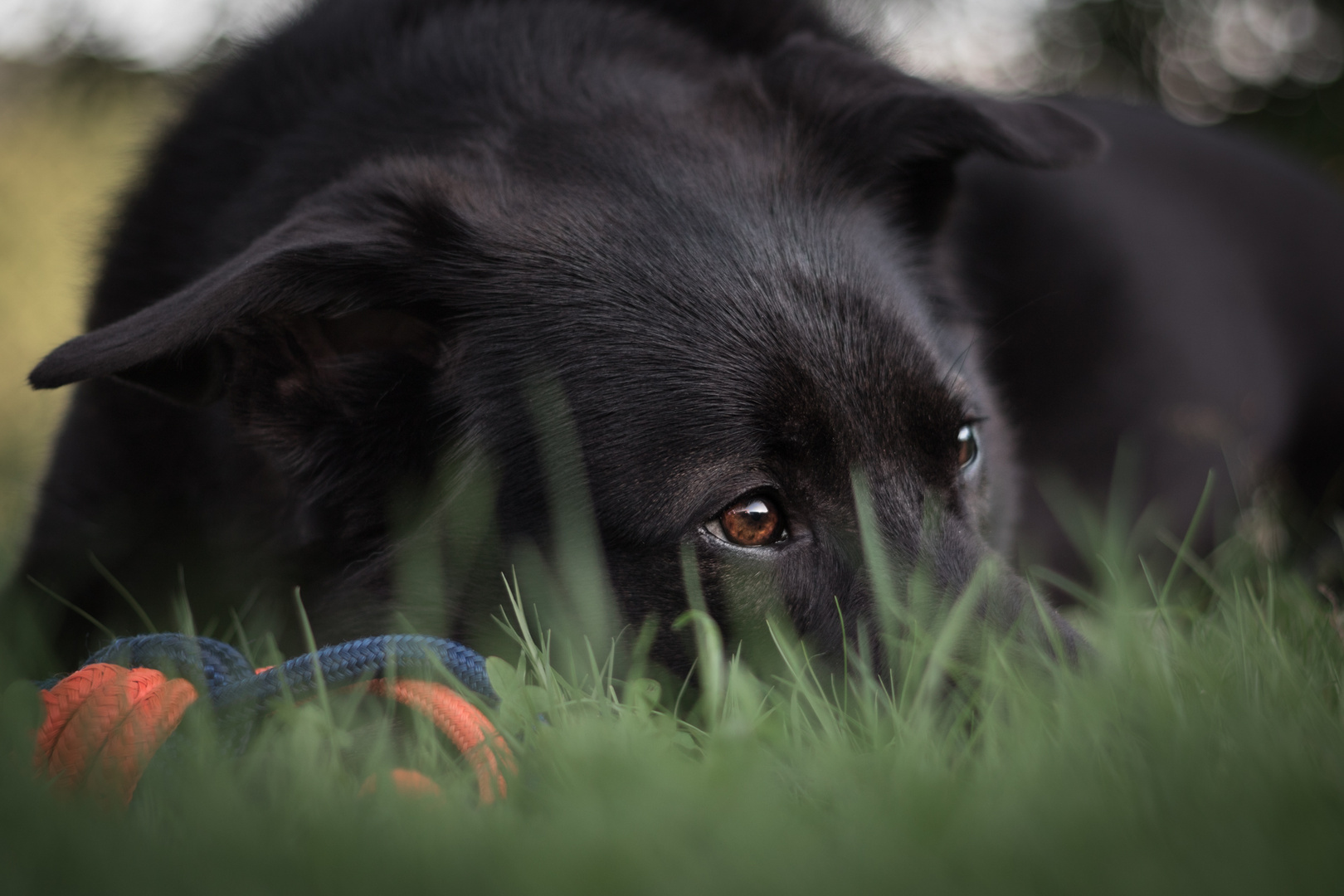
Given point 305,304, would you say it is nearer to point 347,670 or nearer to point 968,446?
point 347,670

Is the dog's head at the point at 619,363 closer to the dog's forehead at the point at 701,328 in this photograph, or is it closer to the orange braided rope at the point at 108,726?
the dog's forehead at the point at 701,328

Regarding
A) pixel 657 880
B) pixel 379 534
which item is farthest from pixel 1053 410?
pixel 657 880

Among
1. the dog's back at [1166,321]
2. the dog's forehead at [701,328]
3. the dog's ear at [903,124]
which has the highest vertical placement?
the dog's ear at [903,124]

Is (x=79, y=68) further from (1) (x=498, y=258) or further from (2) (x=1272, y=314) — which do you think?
(2) (x=1272, y=314)

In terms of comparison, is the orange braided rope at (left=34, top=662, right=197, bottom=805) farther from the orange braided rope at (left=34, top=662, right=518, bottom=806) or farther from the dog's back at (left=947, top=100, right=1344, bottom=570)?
the dog's back at (left=947, top=100, right=1344, bottom=570)

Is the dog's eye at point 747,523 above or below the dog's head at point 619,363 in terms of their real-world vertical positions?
below

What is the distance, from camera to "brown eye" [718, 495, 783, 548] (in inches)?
58.9

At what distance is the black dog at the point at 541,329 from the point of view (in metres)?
1.49

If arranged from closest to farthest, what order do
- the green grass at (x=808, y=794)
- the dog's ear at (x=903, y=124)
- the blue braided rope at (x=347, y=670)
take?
the green grass at (x=808, y=794), the blue braided rope at (x=347, y=670), the dog's ear at (x=903, y=124)

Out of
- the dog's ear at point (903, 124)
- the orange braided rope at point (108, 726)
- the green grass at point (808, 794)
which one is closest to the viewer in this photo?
the green grass at point (808, 794)

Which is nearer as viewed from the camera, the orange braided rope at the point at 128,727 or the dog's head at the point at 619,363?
the orange braided rope at the point at 128,727

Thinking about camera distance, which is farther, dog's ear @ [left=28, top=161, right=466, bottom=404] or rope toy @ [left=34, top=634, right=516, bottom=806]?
dog's ear @ [left=28, top=161, right=466, bottom=404]

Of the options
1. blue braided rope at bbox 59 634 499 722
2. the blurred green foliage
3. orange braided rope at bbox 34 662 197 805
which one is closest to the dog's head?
blue braided rope at bbox 59 634 499 722

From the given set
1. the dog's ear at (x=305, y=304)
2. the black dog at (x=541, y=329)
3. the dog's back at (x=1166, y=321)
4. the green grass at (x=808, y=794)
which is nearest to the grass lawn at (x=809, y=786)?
the green grass at (x=808, y=794)
